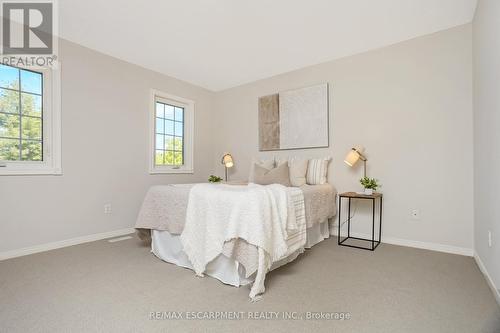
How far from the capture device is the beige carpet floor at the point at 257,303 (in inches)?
60.6

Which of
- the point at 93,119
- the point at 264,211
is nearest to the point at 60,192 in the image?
the point at 93,119

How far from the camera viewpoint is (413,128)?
3076mm

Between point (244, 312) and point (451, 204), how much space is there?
263 centimetres

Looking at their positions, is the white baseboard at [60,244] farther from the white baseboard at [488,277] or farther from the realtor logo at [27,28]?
the white baseboard at [488,277]

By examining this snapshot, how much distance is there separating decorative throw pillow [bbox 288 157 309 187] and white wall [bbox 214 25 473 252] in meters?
0.35

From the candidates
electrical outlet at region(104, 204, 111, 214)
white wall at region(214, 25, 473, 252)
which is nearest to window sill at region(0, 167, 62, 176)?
electrical outlet at region(104, 204, 111, 214)

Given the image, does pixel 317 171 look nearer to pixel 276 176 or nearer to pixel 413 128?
pixel 276 176

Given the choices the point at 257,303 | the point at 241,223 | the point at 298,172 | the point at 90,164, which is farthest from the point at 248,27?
the point at 257,303

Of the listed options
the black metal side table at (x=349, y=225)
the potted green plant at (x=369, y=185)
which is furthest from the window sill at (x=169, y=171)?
the potted green plant at (x=369, y=185)

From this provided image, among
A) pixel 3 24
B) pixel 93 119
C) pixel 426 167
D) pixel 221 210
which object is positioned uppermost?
pixel 3 24

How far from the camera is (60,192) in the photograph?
3.08 meters

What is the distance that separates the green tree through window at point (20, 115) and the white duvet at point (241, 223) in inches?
84.4

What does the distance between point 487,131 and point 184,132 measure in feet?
13.6

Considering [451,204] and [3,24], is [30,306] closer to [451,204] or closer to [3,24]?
[3,24]
